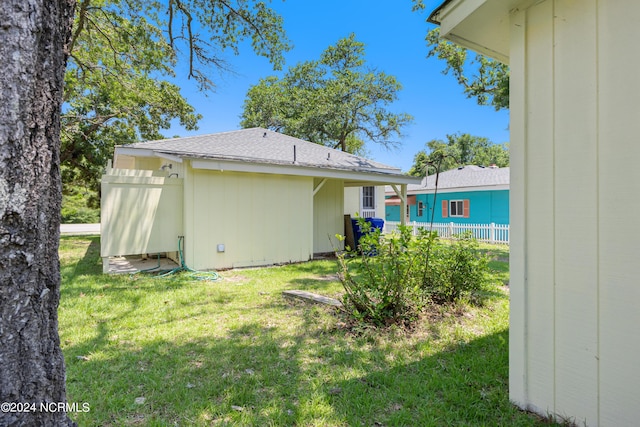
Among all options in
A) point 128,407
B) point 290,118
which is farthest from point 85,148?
point 128,407

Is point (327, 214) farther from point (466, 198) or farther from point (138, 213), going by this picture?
point (466, 198)

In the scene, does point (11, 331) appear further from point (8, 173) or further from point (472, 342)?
point (472, 342)

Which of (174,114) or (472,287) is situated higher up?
(174,114)

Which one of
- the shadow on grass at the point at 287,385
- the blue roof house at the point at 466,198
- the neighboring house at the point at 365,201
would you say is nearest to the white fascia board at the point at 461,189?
the blue roof house at the point at 466,198

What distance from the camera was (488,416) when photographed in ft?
6.87

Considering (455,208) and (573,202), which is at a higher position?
(455,208)

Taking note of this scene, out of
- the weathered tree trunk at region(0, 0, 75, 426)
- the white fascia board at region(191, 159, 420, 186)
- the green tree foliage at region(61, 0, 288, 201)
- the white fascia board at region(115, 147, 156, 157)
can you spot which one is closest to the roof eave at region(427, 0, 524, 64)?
the weathered tree trunk at region(0, 0, 75, 426)

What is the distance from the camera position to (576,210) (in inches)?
73.5

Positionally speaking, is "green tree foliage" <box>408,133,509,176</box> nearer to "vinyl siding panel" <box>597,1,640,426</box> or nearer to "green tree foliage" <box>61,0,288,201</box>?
"green tree foliage" <box>61,0,288,201</box>

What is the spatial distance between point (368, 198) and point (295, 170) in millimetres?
7264

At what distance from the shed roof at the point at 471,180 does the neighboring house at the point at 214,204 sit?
8.25 meters

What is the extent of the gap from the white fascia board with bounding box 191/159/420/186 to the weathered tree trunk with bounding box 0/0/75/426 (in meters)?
5.40

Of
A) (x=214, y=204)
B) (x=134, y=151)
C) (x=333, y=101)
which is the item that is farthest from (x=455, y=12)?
(x=333, y=101)

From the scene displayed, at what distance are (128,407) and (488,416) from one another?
2401 millimetres
